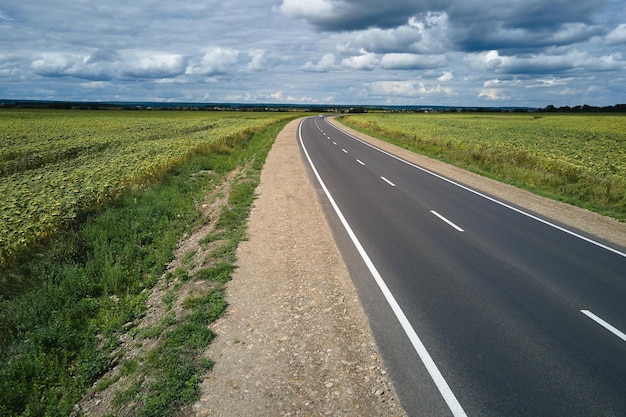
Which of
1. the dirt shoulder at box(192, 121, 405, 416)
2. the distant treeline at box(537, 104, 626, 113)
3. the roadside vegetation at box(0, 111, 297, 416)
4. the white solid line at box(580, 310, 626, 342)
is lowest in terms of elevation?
the roadside vegetation at box(0, 111, 297, 416)

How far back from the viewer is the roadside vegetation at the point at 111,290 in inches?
200

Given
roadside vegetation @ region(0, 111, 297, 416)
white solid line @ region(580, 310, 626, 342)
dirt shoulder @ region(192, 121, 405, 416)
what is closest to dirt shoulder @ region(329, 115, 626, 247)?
white solid line @ region(580, 310, 626, 342)

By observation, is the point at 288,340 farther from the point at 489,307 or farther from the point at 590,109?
the point at 590,109

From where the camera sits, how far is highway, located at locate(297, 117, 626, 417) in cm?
439

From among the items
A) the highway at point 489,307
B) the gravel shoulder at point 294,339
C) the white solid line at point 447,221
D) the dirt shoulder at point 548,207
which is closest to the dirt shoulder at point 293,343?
the gravel shoulder at point 294,339

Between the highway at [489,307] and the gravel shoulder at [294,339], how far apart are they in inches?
13.1

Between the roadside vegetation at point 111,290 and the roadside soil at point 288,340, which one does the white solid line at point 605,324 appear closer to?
the roadside soil at point 288,340

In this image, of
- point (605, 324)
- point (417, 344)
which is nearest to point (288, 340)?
point (417, 344)

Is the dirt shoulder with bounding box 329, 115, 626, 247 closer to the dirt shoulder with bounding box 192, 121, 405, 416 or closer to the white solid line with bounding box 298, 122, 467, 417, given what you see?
the white solid line with bounding box 298, 122, 467, 417

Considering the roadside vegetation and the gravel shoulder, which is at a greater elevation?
the gravel shoulder

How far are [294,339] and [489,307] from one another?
3182 millimetres

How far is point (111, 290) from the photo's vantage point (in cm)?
820

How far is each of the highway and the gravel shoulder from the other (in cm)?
33

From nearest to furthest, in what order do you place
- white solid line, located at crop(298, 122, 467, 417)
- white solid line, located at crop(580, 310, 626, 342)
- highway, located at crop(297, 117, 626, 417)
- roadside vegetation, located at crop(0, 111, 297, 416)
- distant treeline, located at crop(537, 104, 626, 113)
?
white solid line, located at crop(298, 122, 467, 417) → highway, located at crop(297, 117, 626, 417) → roadside vegetation, located at crop(0, 111, 297, 416) → white solid line, located at crop(580, 310, 626, 342) → distant treeline, located at crop(537, 104, 626, 113)
